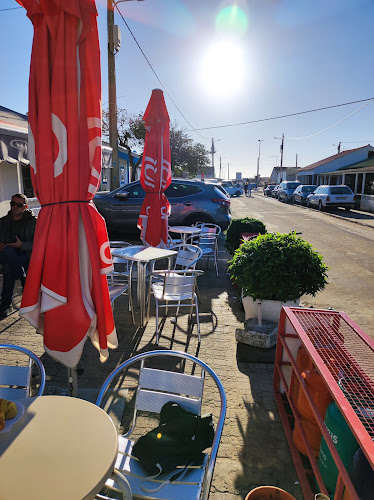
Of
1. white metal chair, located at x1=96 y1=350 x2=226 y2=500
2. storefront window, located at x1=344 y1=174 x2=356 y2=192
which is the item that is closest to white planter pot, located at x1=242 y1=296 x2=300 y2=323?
white metal chair, located at x1=96 y1=350 x2=226 y2=500

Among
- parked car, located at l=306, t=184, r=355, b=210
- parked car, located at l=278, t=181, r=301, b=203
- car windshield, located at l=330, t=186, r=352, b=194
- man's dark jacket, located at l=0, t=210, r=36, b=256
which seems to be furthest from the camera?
parked car, located at l=278, t=181, r=301, b=203

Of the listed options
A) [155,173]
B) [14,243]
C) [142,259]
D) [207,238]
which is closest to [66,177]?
[142,259]

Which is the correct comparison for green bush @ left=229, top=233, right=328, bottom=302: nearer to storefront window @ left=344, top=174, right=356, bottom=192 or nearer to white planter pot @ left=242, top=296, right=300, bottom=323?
white planter pot @ left=242, top=296, right=300, bottom=323

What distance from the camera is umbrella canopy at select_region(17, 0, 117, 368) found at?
7.09 ft

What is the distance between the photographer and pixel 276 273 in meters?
3.73

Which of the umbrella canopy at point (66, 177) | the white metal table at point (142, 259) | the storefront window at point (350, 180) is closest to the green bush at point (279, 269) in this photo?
the white metal table at point (142, 259)

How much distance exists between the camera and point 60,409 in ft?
5.17

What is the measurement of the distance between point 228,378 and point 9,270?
3.31 meters

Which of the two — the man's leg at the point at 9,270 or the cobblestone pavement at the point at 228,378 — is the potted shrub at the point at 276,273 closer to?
the cobblestone pavement at the point at 228,378

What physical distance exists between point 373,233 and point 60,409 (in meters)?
13.4

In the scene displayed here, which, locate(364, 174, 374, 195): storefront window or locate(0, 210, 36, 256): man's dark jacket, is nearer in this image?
locate(0, 210, 36, 256): man's dark jacket

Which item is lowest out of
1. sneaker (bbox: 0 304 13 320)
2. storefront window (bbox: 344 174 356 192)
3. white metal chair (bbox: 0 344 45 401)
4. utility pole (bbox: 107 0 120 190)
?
sneaker (bbox: 0 304 13 320)

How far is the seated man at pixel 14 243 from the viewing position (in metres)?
4.56

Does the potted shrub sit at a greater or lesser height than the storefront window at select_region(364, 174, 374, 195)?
lesser
